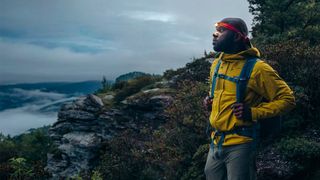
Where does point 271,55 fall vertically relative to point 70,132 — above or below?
above

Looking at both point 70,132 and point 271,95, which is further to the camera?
point 70,132

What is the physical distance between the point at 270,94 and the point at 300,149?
5.51 m

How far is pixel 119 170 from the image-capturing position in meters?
16.4

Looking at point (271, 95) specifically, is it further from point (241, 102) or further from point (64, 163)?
point (64, 163)

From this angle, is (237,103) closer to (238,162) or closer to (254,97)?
(254,97)

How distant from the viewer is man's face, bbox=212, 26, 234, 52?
4.50m

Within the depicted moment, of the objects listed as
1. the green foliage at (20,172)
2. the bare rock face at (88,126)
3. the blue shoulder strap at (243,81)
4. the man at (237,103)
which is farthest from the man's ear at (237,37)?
the bare rock face at (88,126)

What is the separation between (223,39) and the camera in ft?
14.8

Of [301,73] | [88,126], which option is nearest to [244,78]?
[301,73]

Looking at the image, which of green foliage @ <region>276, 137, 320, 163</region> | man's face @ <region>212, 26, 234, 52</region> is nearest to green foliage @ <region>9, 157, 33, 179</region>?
green foliage @ <region>276, 137, 320, 163</region>

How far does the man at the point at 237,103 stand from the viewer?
4297 millimetres

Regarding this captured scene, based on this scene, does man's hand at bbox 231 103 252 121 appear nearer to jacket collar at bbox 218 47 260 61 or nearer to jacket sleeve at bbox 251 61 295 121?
jacket sleeve at bbox 251 61 295 121

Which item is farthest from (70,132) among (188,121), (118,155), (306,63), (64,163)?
(306,63)

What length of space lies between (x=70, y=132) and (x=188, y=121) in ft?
42.1
